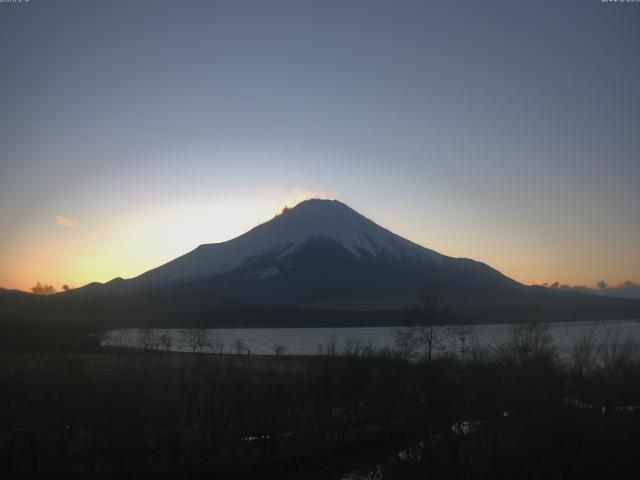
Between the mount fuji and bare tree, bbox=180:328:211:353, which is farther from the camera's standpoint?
the mount fuji

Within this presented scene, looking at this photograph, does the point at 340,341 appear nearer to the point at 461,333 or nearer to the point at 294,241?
the point at 461,333

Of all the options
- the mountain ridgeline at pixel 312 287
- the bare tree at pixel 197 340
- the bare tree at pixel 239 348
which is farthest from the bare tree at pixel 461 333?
the mountain ridgeline at pixel 312 287

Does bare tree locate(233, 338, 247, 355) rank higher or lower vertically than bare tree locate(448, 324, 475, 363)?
lower

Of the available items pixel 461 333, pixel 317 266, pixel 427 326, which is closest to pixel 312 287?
pixel 317 266

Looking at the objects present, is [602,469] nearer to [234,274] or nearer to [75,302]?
[75,302]

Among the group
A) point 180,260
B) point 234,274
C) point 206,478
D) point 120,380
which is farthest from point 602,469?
point 180,260

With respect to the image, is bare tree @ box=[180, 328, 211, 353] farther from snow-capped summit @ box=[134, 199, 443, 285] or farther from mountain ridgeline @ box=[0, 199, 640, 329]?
snow-capped summit @ box=[134, 199, 443, 285]

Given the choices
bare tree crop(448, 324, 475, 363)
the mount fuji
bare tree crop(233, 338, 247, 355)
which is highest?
the mount fuji

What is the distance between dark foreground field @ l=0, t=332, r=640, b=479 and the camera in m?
12.5

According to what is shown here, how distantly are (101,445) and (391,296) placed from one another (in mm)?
125694

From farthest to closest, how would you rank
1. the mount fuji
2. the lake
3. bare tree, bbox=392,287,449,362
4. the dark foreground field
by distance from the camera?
1. the mount fuji
2. the lake
3. bare tree, bbox=392,287,449,362
4. the dark foreground field

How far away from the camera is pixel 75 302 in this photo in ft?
182

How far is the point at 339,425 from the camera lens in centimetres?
2027

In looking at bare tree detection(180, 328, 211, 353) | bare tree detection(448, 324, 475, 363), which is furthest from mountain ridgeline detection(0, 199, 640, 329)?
bare tree detection(448, 324, 475, 363)
